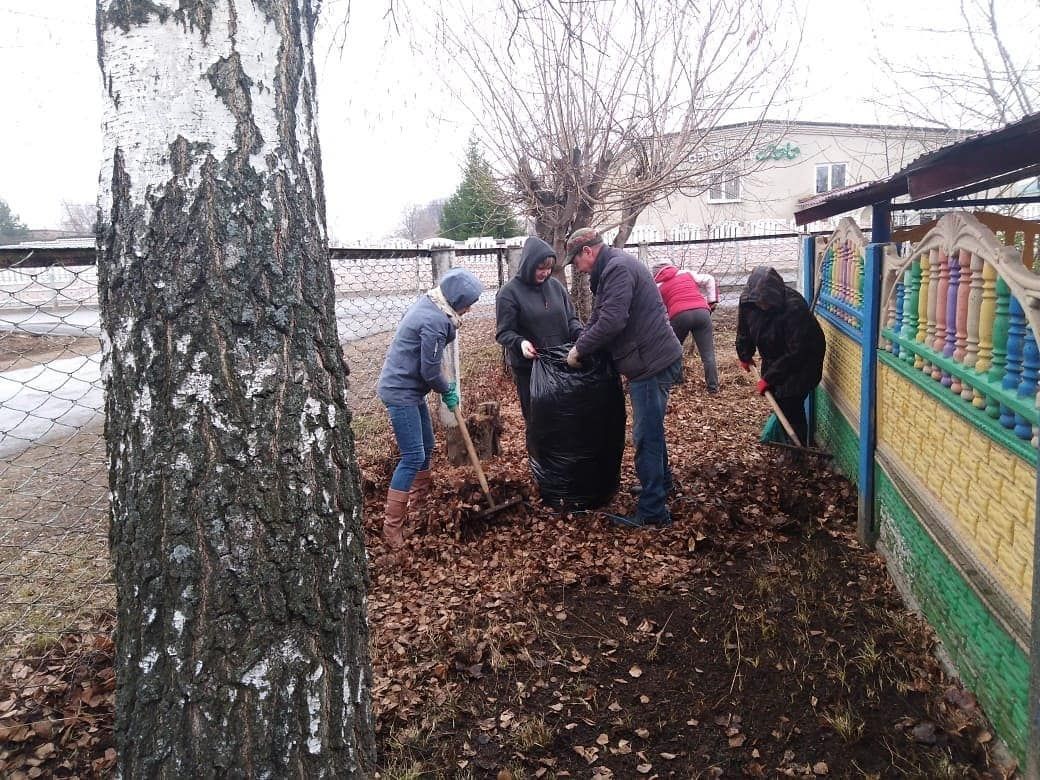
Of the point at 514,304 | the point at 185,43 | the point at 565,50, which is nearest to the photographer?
the point at 185,43

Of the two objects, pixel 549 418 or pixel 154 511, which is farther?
pixel 549 418

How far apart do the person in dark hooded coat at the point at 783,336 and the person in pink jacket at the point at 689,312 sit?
206 cm

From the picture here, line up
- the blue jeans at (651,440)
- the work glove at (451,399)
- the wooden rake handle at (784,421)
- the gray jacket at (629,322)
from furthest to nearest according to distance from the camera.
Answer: the wooden rake handle at (784,421) < the work glove at (451,399) < the blue jeans at (651,440) < the gray jacket at (629,322)

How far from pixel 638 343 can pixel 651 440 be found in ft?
1.80

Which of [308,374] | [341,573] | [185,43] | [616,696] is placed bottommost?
[616,696]

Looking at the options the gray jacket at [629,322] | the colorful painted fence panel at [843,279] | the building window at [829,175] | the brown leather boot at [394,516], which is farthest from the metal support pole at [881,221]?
the building window at [829,175]

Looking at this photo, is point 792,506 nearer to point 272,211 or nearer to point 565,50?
point 272,211

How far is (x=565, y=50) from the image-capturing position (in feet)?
24.3

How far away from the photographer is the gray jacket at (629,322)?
12.6ft

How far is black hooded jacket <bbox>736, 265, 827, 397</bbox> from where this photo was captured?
4730 millimetres

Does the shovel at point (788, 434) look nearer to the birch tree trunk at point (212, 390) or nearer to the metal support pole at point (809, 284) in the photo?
the metal support pole at point (809, 284)

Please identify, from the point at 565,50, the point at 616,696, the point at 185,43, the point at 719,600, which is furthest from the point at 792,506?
the point at 565,50

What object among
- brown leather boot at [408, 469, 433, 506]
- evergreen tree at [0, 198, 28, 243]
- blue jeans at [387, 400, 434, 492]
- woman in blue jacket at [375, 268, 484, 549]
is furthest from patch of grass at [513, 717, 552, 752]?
evergreen tree at [0, 198, 28, 243]

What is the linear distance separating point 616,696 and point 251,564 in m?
1.60
